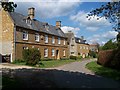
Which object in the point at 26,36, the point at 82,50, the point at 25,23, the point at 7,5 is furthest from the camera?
the point at 82,50

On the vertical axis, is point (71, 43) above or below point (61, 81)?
above

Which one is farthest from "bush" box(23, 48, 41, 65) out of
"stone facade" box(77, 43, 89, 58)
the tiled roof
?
"stone facade" box(77, 43, 89, 58)

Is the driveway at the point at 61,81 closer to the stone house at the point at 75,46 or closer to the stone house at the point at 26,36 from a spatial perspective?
the stone house at the point at 26,36

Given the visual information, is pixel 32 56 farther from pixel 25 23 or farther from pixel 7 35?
pixel 25 23

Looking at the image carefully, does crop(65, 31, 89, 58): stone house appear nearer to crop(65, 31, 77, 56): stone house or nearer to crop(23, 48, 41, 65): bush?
crop(65, 31, 77, 56): stone house

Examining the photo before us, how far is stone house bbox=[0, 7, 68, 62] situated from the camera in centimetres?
3856

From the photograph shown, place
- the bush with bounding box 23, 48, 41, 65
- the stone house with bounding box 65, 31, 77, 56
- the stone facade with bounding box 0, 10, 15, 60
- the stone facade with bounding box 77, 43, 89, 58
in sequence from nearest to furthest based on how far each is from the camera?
1. the bush with bounding box 23, 48, 41, 65
2. the stone facade with bounding box 0, 10, 15, 60
3. the stone house with bounding box 65, 31, 77, 56
4. the stone facade with bounding box 77, 43, 89, 58

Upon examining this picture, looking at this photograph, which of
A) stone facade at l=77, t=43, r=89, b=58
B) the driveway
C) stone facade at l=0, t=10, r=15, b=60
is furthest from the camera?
stone facade at l=77, t=43, r=89, b=58

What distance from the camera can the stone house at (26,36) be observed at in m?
38.6

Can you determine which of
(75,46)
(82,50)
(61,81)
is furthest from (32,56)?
(82,50)

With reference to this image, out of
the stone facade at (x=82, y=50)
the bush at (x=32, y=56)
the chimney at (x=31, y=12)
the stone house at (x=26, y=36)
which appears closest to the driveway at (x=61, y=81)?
the bush at (x=32, y=56)

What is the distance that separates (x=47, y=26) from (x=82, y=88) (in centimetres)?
4280

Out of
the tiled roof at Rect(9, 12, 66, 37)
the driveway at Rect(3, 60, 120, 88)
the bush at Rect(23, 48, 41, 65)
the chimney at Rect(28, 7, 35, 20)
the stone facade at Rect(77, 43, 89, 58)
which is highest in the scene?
the chimney at Rect(28, 7, 35, 20)

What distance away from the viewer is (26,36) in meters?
42.1
